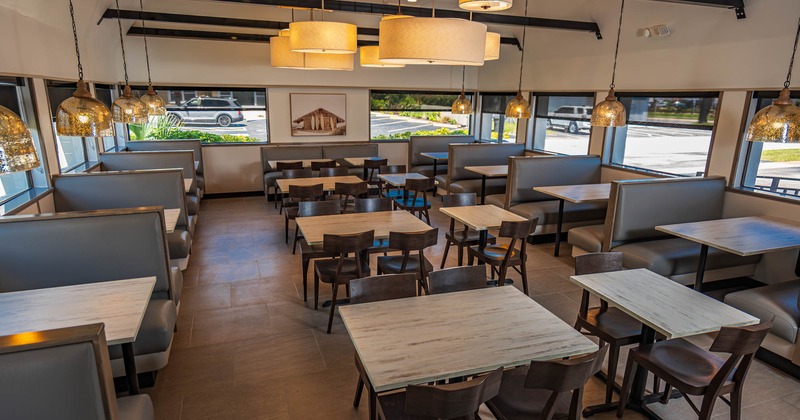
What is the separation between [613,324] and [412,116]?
789cm

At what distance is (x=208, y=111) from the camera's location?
347 inches

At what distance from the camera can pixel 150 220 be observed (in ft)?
11.2

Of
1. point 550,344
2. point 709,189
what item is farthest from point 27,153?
point 709,189

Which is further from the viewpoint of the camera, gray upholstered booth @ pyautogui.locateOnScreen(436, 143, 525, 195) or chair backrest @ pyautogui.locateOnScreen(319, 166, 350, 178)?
gray upholstered booth @ pyautogui.locateOnScreen(436, 143, 525, 195)

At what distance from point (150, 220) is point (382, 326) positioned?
210 centimetres

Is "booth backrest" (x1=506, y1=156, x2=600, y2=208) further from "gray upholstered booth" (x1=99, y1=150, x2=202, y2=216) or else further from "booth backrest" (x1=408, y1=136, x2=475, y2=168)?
"gray upholstered booth" (x1=99, y1=150, x2=202, y2=216)

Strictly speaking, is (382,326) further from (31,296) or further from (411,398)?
(31,296)

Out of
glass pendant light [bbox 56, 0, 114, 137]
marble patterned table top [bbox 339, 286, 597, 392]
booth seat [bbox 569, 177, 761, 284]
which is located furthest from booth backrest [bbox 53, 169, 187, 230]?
booth seat [bbox 569, 177, 761, 284]

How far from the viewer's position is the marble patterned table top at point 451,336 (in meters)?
2.07

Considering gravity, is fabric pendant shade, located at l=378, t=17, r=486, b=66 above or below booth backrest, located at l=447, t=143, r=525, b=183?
above

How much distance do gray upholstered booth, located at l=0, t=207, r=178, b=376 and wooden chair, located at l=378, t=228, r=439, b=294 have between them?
1742 mm

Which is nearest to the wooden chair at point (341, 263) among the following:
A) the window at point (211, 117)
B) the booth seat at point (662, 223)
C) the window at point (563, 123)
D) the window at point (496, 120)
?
the booth seat at point (662, 223)

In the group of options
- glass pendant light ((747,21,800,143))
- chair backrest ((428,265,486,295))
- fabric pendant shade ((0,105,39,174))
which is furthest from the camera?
glass pendant light ((747,21,800,143))

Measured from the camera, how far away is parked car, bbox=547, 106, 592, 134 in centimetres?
756
